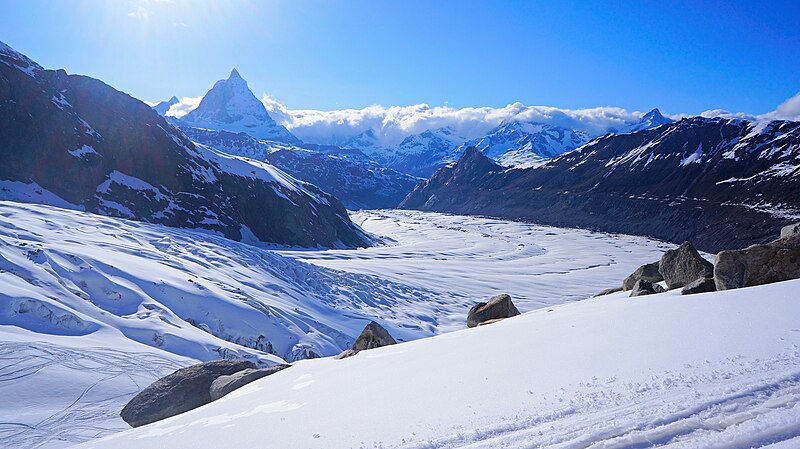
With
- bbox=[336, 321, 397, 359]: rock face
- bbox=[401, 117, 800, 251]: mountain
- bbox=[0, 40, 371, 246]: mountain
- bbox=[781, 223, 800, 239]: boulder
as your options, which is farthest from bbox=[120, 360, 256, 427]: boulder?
bbox=[401, 117, 800, 251]: mountain

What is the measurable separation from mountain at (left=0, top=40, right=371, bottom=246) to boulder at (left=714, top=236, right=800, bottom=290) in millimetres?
62849

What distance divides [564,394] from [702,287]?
823cm

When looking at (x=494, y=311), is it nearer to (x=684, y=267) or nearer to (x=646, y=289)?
(x=646, y=289)

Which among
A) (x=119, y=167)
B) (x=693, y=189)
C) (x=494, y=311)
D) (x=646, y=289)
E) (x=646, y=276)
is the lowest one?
(x=494, y=311)

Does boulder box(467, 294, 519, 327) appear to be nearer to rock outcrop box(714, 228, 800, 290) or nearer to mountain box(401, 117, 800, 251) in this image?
rock outcrop box(714, 228, 800, 290)

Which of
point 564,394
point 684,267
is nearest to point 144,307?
point 564,394

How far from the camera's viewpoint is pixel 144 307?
15766 mm

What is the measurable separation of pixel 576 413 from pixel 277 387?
18.3ft

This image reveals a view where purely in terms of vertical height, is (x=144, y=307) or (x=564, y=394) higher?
(x=564, y=394)

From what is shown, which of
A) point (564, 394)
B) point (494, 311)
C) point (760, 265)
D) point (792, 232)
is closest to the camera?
point (564, 394)

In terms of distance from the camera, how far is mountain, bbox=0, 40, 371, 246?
5638 centimetres

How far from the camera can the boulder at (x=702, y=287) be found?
1083 cm

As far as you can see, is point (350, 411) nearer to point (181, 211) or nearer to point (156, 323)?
point (156, 323)

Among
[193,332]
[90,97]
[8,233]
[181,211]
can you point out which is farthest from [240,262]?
[90,97]
